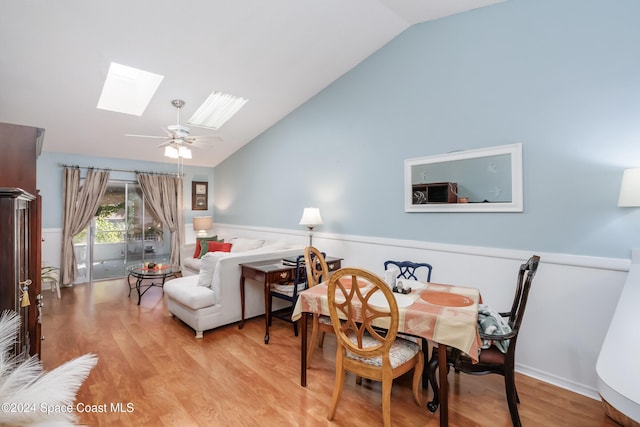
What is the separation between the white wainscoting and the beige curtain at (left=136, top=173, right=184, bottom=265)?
5.38 meters

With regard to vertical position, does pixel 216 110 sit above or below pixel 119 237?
above

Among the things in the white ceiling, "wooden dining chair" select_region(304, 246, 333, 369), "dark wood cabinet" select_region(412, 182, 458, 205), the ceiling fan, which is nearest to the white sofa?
"wooden dining chair" select_region(304, 246, 333, 369)

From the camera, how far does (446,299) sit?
86.8 inches

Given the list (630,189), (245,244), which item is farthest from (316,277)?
(245,244)

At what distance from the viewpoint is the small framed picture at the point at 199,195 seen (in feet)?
23.0

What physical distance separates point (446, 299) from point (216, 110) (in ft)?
13.9

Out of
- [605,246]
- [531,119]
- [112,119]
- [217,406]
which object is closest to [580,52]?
[531,119]

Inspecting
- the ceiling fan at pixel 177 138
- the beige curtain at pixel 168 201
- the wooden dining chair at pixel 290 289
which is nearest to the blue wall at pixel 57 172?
the beige curtain at pixel 168 201

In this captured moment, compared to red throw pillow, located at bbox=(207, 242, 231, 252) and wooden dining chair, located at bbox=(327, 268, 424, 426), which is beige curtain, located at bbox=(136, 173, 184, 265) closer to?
red throw pillow, located at bbox=(207, 242, 231, 252)

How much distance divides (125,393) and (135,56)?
3169 mm

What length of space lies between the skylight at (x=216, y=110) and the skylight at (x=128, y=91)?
0.67 metres

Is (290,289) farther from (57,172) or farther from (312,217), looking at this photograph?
(57,172)

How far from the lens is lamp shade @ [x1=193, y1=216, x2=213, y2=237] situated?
21.9ft

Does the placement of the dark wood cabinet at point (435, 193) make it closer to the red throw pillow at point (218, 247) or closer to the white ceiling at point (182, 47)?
the white ceiling at point (182, 47)
